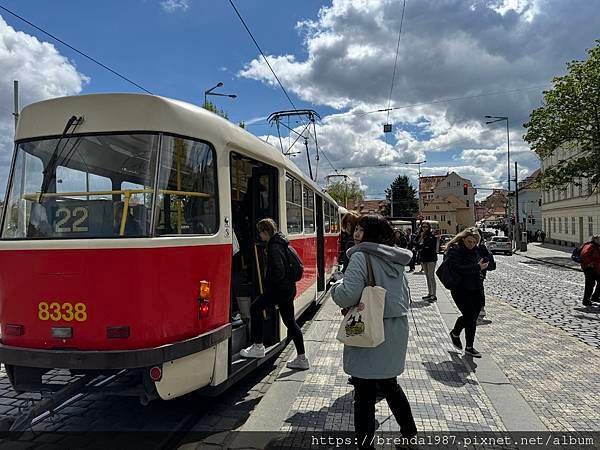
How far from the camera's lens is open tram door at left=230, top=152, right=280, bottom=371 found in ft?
19.8

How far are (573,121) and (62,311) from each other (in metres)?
34.6

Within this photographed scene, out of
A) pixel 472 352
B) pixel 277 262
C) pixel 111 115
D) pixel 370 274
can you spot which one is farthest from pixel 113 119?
pixel 472 352

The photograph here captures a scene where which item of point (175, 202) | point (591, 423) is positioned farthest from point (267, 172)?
point (591, 423)

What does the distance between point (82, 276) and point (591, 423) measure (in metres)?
4.69

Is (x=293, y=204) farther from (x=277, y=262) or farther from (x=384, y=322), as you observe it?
(x=384, y=322)

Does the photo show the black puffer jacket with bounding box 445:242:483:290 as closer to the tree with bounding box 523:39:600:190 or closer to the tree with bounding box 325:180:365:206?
the tree with bounding box 523:39:600:190

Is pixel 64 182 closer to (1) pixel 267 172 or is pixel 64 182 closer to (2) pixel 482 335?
(1) pixel 267 172

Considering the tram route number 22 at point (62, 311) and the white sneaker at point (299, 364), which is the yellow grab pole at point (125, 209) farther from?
the white sneaker at point (299, 364)

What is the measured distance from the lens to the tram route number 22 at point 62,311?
4047 mm

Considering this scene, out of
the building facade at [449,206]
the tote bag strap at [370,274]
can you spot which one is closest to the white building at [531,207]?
the building facade at [449,206]

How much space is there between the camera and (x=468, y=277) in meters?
6.71

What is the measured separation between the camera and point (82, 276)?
13.3 feet

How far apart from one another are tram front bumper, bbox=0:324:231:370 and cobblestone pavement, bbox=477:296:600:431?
3.46m

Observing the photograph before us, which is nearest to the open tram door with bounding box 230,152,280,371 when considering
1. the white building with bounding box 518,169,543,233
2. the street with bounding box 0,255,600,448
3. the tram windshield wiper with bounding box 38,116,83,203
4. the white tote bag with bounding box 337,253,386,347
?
A: the street with bounding box 0,255,600,448
